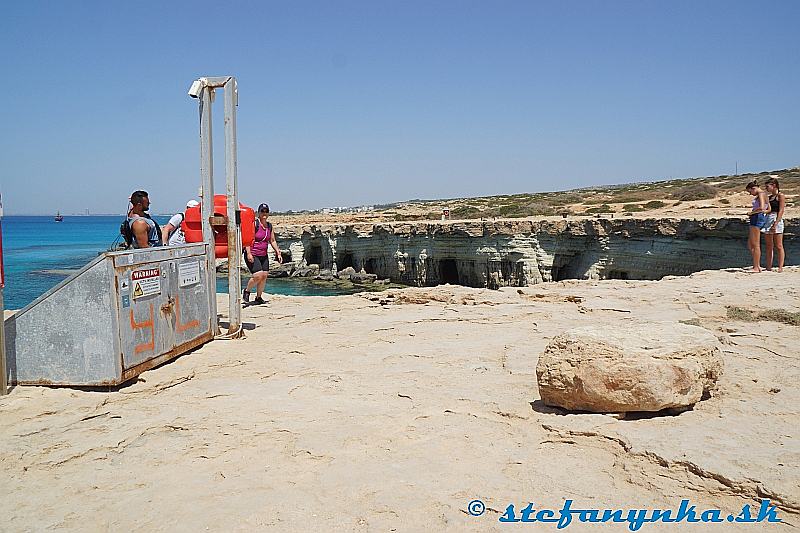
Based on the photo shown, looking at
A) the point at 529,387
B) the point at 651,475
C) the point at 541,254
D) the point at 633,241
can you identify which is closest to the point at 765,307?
the point at 529,387

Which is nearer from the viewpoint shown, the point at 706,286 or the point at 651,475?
the point at 651,475

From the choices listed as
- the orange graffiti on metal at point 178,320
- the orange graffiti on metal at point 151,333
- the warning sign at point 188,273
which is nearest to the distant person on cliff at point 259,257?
the warning sign at point 188,273

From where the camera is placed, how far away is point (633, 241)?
904 inches

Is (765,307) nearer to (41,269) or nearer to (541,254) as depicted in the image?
(541,254)

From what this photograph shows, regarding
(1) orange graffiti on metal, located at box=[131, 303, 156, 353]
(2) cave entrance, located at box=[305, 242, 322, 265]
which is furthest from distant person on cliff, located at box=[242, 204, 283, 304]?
(2) cave entrance, located at box=[305, 242, 322, 265]

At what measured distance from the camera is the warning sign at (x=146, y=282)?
5.16 meters

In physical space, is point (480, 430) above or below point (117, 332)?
below

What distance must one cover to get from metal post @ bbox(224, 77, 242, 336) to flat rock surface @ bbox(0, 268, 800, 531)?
69 cm

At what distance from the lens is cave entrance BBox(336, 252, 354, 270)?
35219mm

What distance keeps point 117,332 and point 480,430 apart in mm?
3150

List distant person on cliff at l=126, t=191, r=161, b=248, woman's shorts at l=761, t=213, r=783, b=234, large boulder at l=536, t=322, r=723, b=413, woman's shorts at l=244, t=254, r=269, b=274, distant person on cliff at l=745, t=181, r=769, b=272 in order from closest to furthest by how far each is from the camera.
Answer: large boulder at l=536, t=322, r=723, b=413
distant person on cliff at l=126, t=191, r=161, b=248
woman's shorts at l=244, t=254, r=269, b=274
woman's shorts at l=761, t=213, r=783, b=234
distant person on cliff at l=745, t=181, r=769, b=272

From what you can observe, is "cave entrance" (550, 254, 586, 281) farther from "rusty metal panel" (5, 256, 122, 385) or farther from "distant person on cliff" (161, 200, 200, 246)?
"rusty metal panel" (5, 256, 122, 385)

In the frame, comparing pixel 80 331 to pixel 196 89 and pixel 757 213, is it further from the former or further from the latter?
pixel 757 213

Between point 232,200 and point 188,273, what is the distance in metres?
1.12
